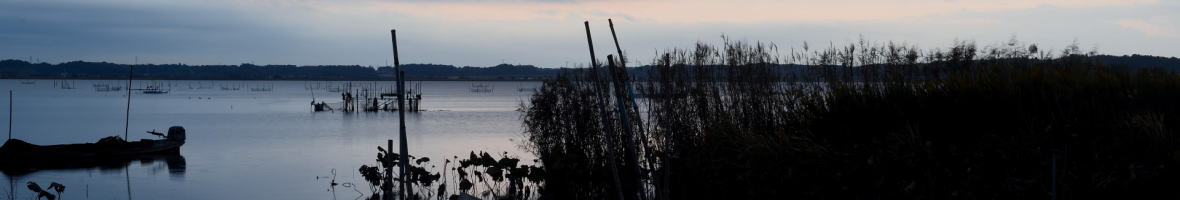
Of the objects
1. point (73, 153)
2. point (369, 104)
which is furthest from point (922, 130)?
point (369, 104)

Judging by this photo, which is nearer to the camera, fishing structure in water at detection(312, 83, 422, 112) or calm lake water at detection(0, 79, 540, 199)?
calm lake water at detection(0, 79, 540, 199)

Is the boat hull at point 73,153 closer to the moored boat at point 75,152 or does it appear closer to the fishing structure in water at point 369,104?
the moored boat at point 75,152

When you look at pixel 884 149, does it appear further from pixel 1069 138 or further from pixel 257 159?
pixel 257 159

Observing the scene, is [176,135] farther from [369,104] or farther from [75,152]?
[369,104]

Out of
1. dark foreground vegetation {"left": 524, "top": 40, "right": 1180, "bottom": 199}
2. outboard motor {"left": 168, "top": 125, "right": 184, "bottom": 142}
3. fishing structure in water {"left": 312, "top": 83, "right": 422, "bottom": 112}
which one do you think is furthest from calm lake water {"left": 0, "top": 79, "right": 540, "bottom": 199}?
dark foreground vegetation {"left": 524, "top": 40, "right": 1180, "bottom": 199}

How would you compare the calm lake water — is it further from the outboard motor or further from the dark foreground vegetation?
the dark foreground vegetation

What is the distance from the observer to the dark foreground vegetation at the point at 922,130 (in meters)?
9.15

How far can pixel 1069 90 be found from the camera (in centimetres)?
988

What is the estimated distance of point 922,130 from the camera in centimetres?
1052

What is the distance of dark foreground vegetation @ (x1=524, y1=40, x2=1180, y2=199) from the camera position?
9148 millimetres

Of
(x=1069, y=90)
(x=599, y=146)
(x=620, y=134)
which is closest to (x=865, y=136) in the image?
(x=1069, y=90)

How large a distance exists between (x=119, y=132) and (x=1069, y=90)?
49954 millimetres

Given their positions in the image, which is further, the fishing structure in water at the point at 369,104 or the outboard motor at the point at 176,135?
the fishing structure in water at the point at 369,104

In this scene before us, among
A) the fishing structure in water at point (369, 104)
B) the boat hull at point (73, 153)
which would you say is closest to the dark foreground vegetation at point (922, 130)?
the boat hull at point (73, 153)
